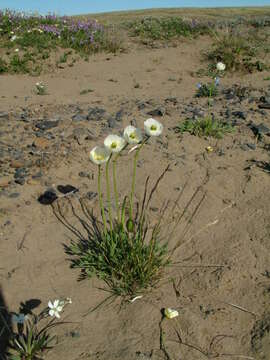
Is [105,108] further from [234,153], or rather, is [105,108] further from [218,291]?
[218,291]

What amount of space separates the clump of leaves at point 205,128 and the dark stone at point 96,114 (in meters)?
1.10

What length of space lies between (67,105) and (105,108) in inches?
27.6

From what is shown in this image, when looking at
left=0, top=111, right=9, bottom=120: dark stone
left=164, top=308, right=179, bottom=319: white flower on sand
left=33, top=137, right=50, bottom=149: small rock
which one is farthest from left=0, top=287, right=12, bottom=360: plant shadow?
left=0, top=111, right=9, bottom=120: dark stone

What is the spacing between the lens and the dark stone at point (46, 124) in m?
4.77

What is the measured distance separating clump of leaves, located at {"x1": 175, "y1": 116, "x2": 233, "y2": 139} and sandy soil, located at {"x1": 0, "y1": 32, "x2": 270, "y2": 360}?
10 centimetres

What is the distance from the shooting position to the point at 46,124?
4.83m

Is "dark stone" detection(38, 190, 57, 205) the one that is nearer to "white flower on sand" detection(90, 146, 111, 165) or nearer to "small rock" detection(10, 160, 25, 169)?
"small rock" detection(10, 160, 25, 169)

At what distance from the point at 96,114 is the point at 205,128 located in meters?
1.56

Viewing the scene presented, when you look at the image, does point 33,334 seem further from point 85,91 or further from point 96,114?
point 85,91

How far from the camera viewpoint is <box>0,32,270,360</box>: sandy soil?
217 centimetres

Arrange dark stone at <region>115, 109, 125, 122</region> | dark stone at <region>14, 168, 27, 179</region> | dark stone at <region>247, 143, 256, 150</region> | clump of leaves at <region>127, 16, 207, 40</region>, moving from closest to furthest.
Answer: dark stone at <region>14, 168, 27, 179</region> < dark stone at <region>247, 143, 256, 150</region> < dark stone at <region>115, 109, 125, 122</region> < clump of leaves at <region>127, 16, 207, 40</region>

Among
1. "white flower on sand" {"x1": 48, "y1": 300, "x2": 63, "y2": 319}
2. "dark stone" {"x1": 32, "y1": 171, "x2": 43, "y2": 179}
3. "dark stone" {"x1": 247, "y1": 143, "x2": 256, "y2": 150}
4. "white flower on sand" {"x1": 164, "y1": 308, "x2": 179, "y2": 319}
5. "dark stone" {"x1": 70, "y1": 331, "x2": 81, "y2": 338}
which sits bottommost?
"dark stone" {"x1": 70, "y1": 331, "x2": 81, "y2": 338}

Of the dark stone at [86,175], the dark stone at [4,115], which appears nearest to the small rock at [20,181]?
the dark stone at [86,175]

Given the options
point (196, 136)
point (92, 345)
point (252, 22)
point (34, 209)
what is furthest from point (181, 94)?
point (252, 22)
